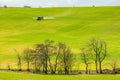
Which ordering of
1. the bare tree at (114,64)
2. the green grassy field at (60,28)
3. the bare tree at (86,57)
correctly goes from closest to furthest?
the bare tree at (114,64), the bare tree at (86,57), the green grassy field at (60,28)

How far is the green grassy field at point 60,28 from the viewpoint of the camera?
341 ft

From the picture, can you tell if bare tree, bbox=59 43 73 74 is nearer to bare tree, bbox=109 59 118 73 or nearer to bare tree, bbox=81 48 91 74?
bare tree, bbox=81 48 91 74

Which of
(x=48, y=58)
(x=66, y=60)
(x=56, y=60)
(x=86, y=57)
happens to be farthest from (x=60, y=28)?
(x=66, y=60)

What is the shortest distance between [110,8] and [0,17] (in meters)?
44.3

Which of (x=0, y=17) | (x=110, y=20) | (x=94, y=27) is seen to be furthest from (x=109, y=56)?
(x=0, y=17)

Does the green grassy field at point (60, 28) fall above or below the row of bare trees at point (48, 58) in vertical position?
above

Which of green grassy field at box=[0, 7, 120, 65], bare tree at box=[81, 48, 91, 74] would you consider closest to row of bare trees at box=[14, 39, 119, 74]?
bare tree at box=[81, 48, 91, 74]

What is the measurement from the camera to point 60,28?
13362cm

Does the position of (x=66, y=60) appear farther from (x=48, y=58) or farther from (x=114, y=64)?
(x=114, y=64)

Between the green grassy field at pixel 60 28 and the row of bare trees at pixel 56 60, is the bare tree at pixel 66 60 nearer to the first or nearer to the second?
the row of bare trees at pixel 56 60

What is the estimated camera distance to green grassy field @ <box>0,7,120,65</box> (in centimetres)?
10403

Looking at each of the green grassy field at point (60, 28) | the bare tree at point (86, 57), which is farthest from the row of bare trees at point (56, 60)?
the green grassy field at point (60, 28)

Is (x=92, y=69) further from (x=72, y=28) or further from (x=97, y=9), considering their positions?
(x=97, y=9)

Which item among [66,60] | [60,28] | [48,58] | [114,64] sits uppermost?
[60,28]
